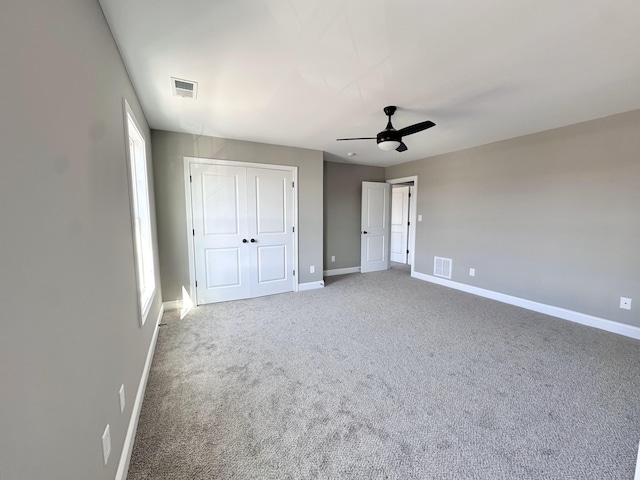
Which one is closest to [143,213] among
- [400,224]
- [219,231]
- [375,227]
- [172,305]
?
[219,231]

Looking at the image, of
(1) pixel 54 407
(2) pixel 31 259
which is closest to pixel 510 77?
(2) pixel 31 259

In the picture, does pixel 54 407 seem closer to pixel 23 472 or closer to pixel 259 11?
pixel 23 472

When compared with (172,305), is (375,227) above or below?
above

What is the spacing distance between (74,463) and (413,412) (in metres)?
1.80

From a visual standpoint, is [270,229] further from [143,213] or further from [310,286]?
[143,213]

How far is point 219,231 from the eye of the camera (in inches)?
153

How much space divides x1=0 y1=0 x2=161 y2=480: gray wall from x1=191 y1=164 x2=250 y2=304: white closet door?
2241 millimetres

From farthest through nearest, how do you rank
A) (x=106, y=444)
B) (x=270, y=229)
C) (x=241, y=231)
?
(x=270, y=229)
(x=241, y=231)
(x=106, y=444)

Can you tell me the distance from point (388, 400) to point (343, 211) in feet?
13.6

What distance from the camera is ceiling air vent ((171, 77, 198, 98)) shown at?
2264 millimetres

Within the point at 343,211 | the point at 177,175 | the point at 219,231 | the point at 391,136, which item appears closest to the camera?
the point at 391,136

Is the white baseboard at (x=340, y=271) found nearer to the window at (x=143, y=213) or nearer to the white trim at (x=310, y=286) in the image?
the white trim at (x=310, y=286)

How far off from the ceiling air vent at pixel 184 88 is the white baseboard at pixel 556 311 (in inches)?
188

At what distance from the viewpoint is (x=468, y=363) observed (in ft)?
7.84
